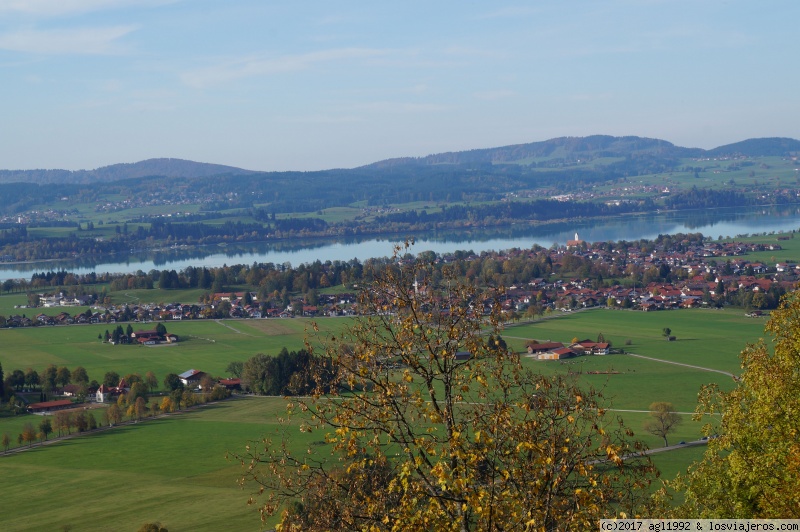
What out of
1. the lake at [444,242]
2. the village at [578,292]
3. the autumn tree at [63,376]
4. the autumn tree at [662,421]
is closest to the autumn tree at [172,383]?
the autumn tree at [63,376]

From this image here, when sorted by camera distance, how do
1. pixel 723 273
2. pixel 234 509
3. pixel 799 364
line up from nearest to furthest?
1. pixel 799 364
2. pixel 234 509
3. pixel 723 273

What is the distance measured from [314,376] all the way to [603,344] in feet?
104

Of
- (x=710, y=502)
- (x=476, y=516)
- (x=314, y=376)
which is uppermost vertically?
(x=314, y=376)

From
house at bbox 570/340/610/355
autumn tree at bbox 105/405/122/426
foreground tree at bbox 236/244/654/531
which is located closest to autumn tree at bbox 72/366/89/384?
autumn tree at bbox 105/405/122/426

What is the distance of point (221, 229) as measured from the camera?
12188cm

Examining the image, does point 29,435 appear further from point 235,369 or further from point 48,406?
point 235,369

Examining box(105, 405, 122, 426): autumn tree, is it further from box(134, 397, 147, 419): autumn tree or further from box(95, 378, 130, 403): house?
box(95, 378, 130, 403): house

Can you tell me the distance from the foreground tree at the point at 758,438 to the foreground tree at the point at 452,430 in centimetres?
226

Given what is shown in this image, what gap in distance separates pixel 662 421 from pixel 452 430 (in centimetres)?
1882

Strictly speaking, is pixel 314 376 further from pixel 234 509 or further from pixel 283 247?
pixel 283 247

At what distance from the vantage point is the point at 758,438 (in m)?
7.16

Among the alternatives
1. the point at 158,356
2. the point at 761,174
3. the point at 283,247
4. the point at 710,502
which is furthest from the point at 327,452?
the point at 761,174

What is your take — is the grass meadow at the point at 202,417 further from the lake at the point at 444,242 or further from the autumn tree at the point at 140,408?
the lake at the point at 444,242

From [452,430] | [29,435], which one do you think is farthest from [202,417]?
[452,430]
